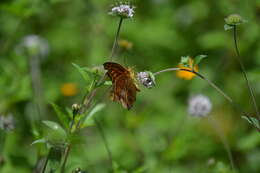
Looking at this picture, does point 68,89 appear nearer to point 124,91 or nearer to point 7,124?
point 7,124

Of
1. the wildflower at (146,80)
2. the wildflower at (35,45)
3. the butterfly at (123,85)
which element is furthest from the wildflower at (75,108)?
the wildflower at (35,45)

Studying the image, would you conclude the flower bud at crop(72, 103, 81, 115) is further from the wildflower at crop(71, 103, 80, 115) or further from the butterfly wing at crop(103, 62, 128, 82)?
the butterfly wing at crop(103, 62, 128, 82)

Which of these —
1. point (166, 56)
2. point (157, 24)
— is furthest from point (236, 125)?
point (157, 24)

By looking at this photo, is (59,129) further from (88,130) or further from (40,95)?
(88,130)

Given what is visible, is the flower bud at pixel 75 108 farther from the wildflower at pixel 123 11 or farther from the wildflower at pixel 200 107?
the wildflower at pixel 200 107

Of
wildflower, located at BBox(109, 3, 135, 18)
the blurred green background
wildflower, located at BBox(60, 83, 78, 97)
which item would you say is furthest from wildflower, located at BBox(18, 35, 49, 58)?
wildflower, located at BBox(109, 3, 135, 18)

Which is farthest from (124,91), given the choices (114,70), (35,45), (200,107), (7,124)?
(35,45)
